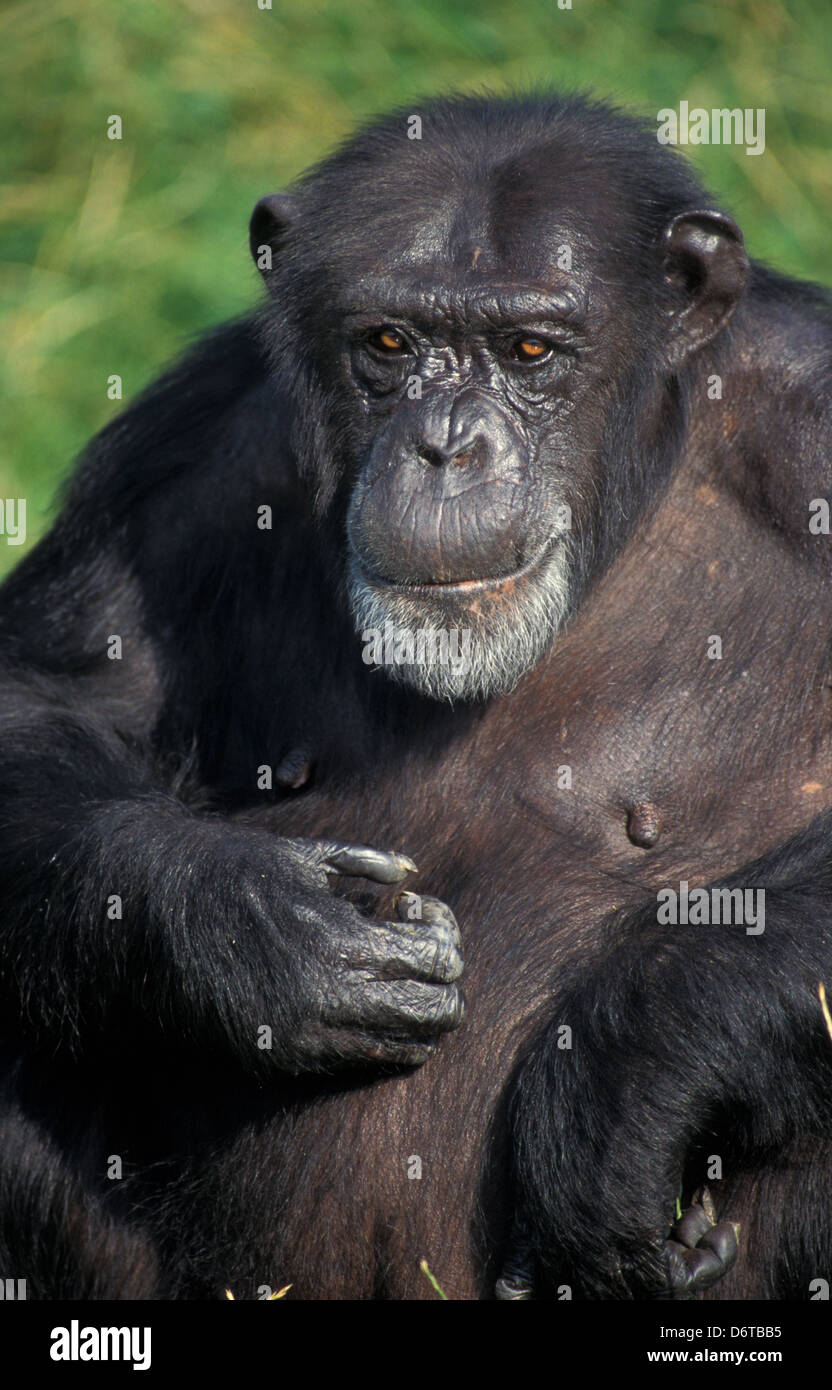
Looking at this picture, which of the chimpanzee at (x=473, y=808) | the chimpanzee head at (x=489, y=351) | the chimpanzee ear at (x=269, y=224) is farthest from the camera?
the chimpanzee ear at (x=269, y=224)

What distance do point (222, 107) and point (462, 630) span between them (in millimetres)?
5853

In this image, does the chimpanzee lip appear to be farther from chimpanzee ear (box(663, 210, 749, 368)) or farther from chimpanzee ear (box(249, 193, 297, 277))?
chimpanzee ear (box(249, 193, 297, 277))

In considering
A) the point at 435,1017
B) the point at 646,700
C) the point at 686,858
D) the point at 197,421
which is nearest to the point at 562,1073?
the point at 435,1017

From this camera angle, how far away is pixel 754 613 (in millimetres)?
4043

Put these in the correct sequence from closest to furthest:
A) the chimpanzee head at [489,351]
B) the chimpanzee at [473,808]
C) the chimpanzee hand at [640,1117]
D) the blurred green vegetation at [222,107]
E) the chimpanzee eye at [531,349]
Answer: the chimpanzee hand at [640,1117] → the chimpanzee at [473,808] → the chimpanzee head at [489,351] → the chimpanzee eye at [531,349] → the blurred green vegetation at [222,107]

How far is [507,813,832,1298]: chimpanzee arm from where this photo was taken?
344 centimetres

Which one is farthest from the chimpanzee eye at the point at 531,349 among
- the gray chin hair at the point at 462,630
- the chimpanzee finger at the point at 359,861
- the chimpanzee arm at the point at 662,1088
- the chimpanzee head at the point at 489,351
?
the chimpanzee arm at the point at 662,1088

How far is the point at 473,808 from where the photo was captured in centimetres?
404

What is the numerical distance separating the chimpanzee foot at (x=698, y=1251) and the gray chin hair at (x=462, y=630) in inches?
46.0

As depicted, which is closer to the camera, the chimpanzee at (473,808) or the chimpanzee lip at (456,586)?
the chimpanzee at (473,808)

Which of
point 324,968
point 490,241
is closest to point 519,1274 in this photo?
point 324,968

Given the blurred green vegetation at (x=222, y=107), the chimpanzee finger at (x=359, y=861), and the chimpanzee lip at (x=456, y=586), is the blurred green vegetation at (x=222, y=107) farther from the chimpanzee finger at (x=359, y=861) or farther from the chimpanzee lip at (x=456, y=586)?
the chimpanzee finger at (x=359, y=861)

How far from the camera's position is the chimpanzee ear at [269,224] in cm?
411
